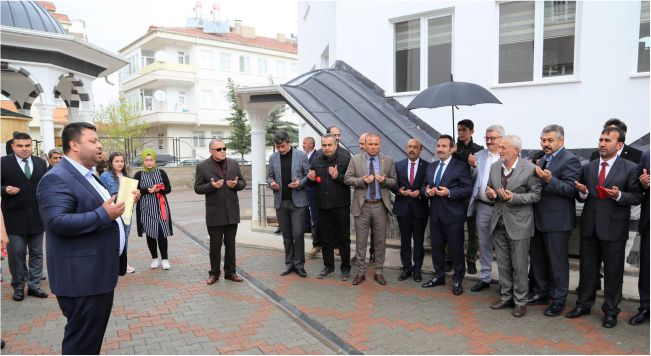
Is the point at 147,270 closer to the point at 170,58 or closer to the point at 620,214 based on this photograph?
the point at 620,214

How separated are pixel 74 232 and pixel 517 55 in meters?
8.62

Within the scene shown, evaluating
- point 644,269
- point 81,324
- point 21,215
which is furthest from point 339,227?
point 21,215

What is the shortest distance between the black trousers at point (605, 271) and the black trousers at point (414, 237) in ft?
6.59

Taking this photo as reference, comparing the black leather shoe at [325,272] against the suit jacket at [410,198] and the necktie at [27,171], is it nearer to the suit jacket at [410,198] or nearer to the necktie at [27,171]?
the suit jacket at [410,198]

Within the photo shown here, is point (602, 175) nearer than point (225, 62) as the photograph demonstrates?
Yes

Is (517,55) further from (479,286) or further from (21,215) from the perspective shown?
(21,215)

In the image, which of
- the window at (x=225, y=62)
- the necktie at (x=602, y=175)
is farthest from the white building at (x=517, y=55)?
the window at (x=225, y=62)

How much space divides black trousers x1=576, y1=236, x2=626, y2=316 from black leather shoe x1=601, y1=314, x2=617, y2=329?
0.03 m

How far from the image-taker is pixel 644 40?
25.2 ft

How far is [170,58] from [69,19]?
42.3ft

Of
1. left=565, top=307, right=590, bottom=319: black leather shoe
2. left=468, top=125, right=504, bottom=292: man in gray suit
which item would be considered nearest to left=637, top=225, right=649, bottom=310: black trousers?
left=565, top=307, right=590, bottom=319: black leather shoe

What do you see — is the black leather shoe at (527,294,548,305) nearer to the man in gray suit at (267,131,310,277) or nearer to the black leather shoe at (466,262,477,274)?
the black leather shoe at (466,262,477,274)

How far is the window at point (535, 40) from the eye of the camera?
841cm

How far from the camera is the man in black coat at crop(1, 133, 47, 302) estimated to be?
18.7 feet
